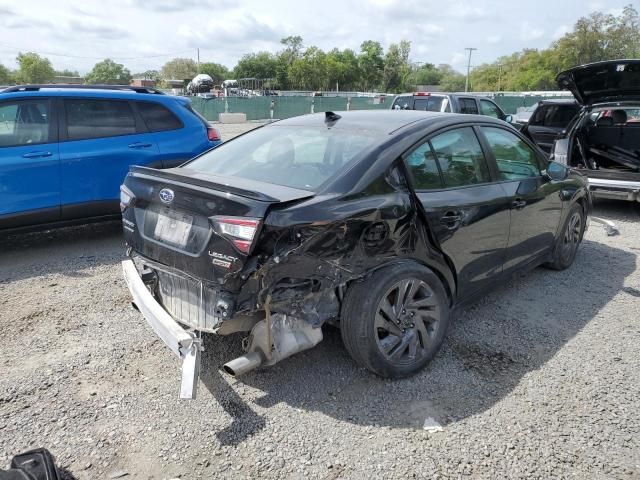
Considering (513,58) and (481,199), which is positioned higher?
(513,58)

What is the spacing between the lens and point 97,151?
18.4 feet

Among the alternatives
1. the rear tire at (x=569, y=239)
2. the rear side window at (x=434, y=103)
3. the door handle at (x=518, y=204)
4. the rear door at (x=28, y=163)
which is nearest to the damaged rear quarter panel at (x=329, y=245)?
the door handle at (x=518, y=204)

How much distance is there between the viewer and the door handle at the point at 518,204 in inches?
158

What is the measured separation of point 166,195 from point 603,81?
280 inches

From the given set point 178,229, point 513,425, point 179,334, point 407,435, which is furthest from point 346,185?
point 513,425

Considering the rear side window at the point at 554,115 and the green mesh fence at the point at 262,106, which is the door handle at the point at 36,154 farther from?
the green mesh fence at the point at 262,106

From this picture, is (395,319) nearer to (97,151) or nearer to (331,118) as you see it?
(331,118)

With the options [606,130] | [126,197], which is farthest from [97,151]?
[606,130]

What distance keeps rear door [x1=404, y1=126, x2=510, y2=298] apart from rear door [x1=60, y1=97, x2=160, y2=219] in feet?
12.3

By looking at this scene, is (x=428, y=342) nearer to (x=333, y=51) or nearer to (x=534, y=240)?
(x=534, y=240)

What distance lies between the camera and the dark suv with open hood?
7.33 meters

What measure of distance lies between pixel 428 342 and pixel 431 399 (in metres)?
0.39

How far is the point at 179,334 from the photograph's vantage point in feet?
8.89

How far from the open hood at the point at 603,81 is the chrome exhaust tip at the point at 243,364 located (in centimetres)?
675
